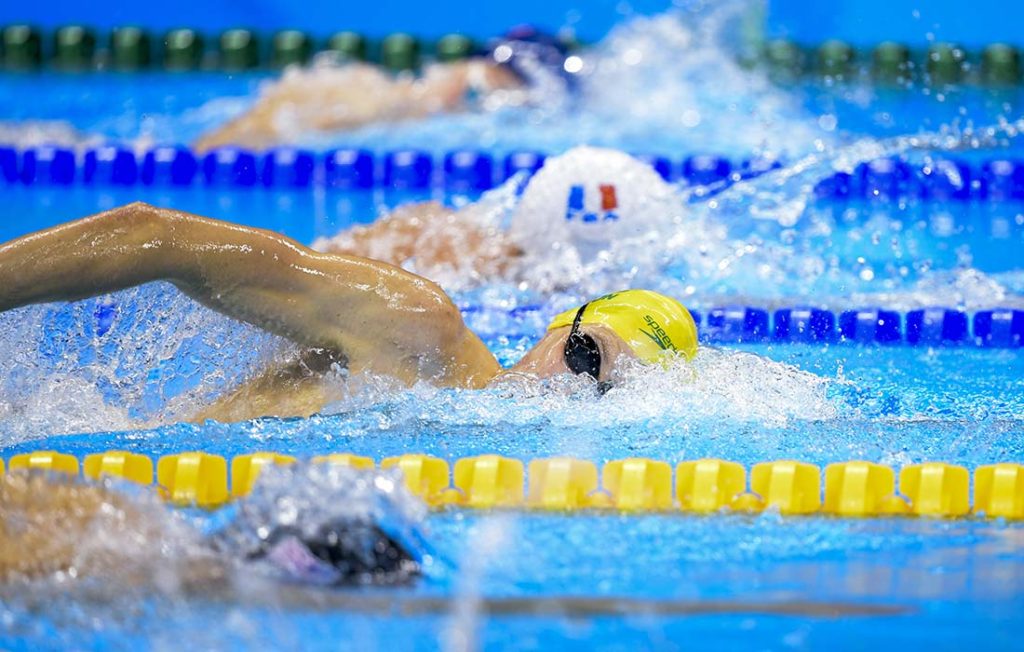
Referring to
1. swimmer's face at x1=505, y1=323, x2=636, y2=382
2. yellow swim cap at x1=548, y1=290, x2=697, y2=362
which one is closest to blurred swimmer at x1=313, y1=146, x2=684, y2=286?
yellow swim cap at x1=548, y1=290, x2=697, y2=362

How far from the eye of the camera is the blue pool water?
195 cm

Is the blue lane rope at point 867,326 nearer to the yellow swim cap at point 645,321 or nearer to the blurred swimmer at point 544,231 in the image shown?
the blurred swimmer at point 544,231

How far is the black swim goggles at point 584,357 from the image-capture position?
2848 millimetres

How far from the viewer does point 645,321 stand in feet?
9.76

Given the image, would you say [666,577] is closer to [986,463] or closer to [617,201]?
[986,463]

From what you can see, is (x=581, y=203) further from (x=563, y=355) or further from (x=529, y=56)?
(x=529, y=56)

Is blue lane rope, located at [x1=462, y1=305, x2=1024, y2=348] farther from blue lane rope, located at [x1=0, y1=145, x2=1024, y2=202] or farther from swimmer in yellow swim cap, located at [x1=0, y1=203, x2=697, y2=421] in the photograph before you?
blue lane rope, located at [x1=0, y1=145, x2=1024, y2=202]

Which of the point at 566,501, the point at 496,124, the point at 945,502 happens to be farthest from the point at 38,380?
the point at 496,124

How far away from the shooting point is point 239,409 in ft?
9.58

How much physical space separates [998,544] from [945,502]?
0.17m

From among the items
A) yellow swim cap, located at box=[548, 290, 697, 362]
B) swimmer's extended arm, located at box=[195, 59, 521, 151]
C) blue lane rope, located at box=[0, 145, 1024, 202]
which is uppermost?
swimmer's extended arm, located at box=[195, 59, 521, 151]

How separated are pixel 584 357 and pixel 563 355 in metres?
0.05

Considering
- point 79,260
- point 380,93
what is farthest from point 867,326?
point 380,93

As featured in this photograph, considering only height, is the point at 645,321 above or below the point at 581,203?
below
